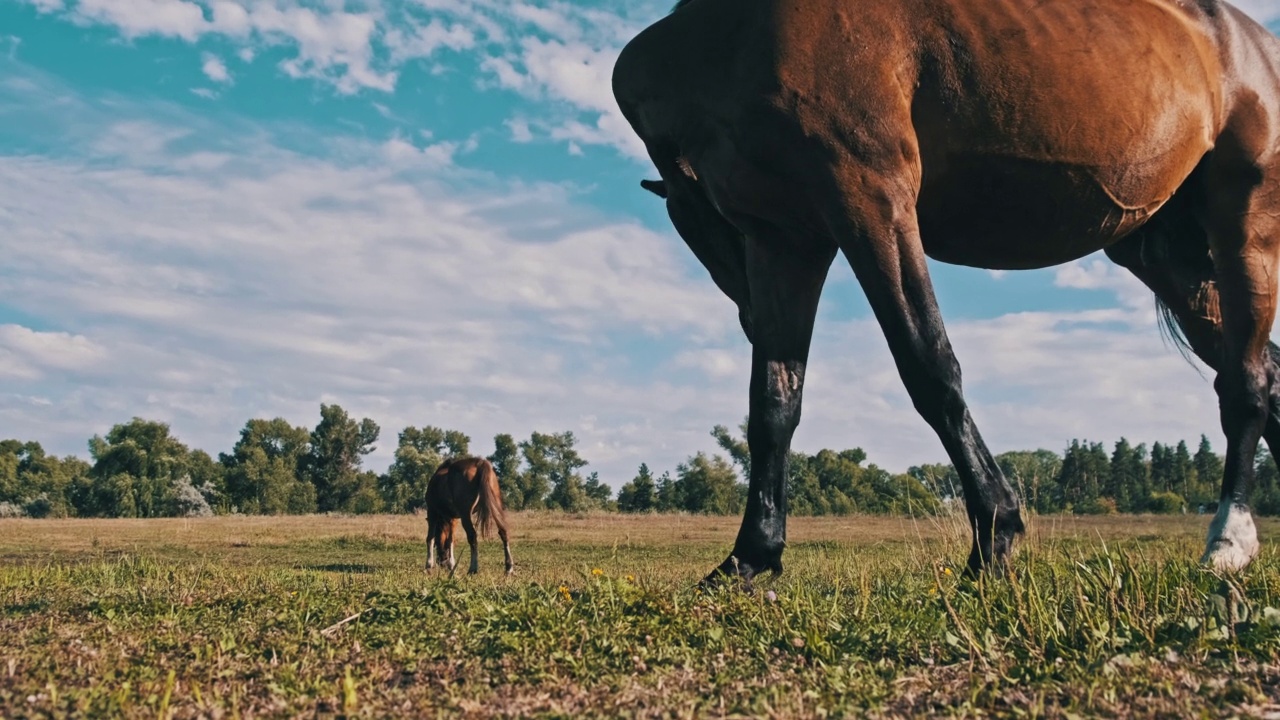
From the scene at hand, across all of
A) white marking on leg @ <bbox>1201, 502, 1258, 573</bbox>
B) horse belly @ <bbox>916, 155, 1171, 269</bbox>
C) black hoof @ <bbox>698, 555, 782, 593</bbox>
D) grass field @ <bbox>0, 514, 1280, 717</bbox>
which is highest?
horse belly @ <bbox>916, 155, 1171, 269</bbox>

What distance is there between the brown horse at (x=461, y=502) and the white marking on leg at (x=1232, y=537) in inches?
582

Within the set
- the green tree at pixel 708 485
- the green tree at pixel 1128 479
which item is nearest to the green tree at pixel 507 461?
the green tree at pixel 708 485

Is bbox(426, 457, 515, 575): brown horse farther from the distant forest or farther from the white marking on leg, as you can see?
the distant forest

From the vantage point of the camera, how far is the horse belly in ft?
13.5

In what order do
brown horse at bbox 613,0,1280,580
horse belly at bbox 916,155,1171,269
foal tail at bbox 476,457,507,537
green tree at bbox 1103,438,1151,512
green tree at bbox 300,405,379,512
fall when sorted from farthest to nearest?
green tree at bbox 300,405,379,512 → green tree at bbox 1103,438,1151,512 → foal tail at bbox 476,457,507,537 → horse belly at bbox 916,155,1171,269 → brown horse at bbox 613,0,1280,580

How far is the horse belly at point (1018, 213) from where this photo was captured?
413 centimetres

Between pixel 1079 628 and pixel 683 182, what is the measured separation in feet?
7.94

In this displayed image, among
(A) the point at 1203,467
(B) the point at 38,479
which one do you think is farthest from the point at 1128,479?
(B) the point at 38,479

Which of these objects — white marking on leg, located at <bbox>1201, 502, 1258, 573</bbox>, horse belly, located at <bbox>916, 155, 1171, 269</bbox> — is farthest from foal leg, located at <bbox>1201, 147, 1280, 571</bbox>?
horse belly, located at <bbox>916, 155, 1171, 269</bbox>

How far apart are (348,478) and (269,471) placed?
7917mm

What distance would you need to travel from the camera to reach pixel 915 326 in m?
3.76

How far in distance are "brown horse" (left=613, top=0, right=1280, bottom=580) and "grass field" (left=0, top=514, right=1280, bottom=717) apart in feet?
2.24

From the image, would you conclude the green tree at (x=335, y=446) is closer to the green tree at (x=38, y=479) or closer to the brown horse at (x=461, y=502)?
the green tree at (x=38, y=479)

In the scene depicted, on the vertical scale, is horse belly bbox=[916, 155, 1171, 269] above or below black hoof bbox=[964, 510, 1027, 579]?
above
